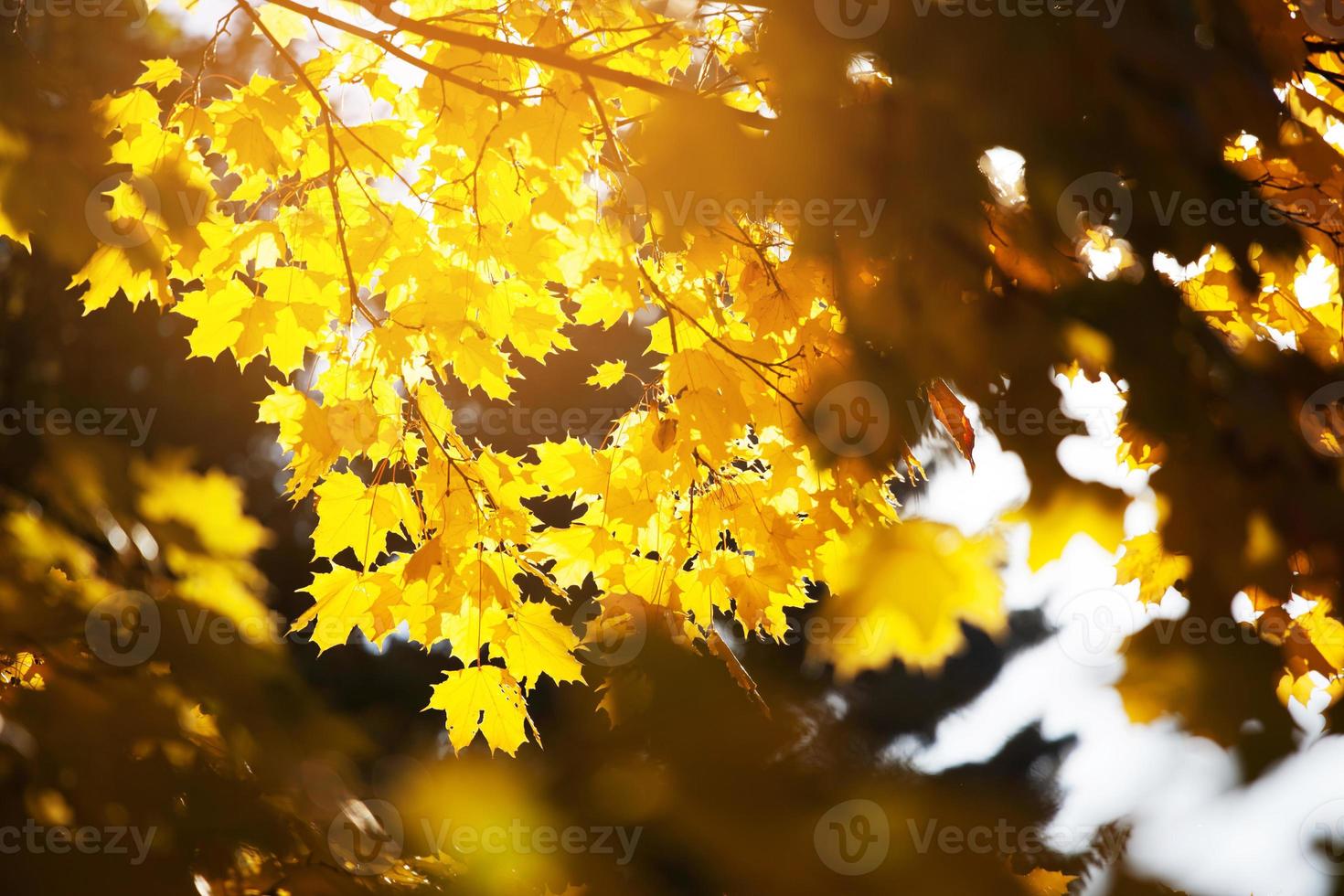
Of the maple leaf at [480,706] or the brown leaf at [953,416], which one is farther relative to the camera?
the maple leaf at [480,706]

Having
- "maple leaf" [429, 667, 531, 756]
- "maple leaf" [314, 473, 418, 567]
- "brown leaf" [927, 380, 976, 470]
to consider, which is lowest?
"maple leaf" [429, 667, 531, 756]

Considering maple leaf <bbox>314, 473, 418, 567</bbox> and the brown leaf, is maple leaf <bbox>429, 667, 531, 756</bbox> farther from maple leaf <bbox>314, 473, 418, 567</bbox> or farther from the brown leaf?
the brown leaf

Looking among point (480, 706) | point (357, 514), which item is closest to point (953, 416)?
point (480, 706)

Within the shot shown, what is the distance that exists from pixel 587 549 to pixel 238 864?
159 cm

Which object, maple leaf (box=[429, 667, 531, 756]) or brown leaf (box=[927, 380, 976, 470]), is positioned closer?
brown leaf (box=[927, 380, 976, 470])

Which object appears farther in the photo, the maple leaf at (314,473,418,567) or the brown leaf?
the maple leaf at (314,473,418,567)

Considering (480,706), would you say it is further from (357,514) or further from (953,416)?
(953,416)

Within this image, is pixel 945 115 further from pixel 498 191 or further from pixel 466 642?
pixel 466 642

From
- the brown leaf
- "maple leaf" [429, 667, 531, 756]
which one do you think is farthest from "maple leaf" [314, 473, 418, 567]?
the brown leaf

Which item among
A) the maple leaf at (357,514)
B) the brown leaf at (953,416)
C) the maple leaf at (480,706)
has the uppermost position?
the brown leaf at (953,416)

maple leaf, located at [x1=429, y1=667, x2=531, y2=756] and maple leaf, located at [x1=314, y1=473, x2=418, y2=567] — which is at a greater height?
maple leaf, located at [x1=314, y1=473, x2=418, y2=567]

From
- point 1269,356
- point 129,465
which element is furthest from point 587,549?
point 1269,356

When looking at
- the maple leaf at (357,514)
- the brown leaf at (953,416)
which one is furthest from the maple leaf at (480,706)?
the brown leaf at (953,416)

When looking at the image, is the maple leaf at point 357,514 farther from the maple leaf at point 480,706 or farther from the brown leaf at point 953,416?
the brown leaf at point 953,416
